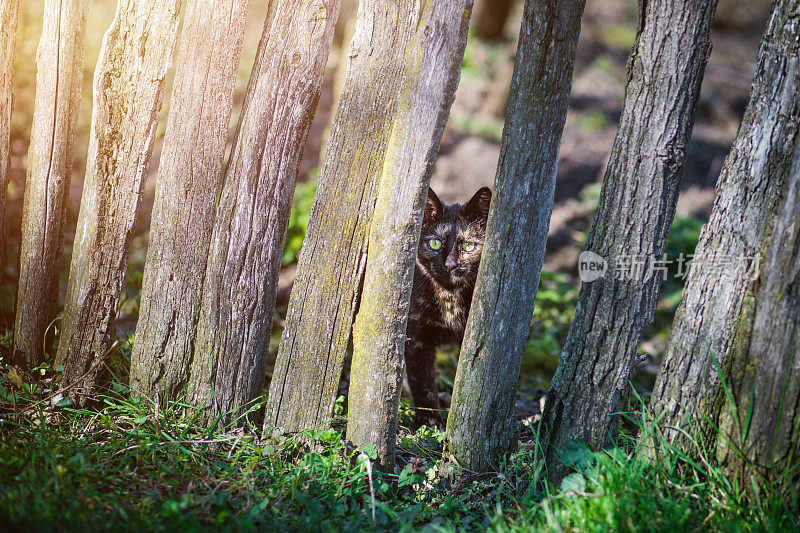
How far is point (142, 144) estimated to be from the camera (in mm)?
2428

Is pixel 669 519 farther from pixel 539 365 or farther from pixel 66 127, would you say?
pixel 66 127

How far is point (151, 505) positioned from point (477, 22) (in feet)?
35.7

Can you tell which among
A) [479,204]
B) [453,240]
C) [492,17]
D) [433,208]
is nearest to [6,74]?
[433,208]

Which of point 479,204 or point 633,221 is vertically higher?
point 479,204

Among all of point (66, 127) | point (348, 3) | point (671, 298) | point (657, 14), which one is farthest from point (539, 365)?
point (348, 3)

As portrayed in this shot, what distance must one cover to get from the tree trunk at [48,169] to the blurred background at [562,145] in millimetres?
407

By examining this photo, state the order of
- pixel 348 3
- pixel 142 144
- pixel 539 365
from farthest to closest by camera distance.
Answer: pixel 348 3
pixel 539 365
pixel 142 144

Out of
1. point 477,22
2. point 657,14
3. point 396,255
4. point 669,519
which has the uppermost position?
point 477,22

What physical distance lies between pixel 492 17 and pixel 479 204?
8.13 metres

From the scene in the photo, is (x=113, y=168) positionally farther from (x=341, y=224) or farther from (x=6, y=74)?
(x=341, y=224)

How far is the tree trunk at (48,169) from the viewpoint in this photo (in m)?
2.46

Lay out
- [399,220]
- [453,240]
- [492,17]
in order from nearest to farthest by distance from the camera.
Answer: [399,220] < [453,240] < [492,17]

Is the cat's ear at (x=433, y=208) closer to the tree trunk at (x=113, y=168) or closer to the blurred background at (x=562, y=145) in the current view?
the blurred background at (x=562, y=145)

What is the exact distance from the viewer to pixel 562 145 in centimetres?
769
